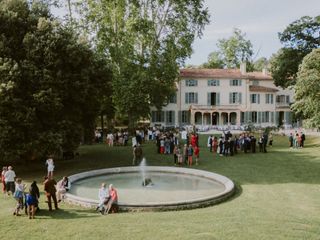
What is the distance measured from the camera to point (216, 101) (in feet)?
182

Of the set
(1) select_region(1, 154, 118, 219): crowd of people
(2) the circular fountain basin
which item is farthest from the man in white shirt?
(2) the circular fountain basin

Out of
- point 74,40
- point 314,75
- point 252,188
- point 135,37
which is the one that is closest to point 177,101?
point 135,37

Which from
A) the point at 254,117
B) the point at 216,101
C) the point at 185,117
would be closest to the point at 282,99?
the point at 254,117

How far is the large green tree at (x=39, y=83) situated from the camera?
70.0ft

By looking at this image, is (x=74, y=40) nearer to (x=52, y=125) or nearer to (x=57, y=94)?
(x=57, y=94)

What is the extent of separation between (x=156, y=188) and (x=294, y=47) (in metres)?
35.8

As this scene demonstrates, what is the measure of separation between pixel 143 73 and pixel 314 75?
1653 cm

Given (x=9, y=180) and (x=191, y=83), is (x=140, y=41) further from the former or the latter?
(x=9, y=180)

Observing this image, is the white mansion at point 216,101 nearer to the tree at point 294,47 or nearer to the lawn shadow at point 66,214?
the tree at point 294,47

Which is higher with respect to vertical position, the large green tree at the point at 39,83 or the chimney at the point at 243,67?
the chimney at the point at 243,67

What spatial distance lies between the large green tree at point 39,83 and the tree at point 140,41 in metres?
13.0

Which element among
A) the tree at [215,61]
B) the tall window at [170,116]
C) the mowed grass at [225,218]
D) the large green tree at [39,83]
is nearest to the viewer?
the mowed grass at [225,218]

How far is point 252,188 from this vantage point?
18.4 meters

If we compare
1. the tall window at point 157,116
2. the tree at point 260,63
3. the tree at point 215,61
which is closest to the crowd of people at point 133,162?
the tall window at point 157,116
